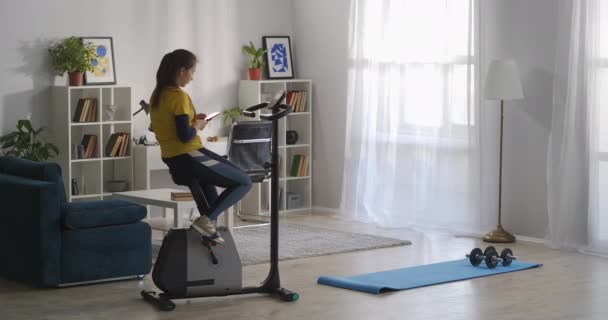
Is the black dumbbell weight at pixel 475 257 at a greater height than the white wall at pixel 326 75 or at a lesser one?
lesser

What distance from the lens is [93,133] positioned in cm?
826

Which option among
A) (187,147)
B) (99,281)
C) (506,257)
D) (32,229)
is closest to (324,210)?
(506,257)

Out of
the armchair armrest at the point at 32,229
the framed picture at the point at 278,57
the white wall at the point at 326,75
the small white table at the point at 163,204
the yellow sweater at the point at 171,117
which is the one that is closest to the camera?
the yellow sweater at the point at 171,117

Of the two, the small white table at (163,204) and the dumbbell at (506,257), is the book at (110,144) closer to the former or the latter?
the small white table at (163,204)

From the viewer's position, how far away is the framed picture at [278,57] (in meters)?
9.41

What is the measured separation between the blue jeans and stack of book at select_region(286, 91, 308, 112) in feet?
12.4

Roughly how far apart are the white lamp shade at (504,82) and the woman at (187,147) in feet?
8.79

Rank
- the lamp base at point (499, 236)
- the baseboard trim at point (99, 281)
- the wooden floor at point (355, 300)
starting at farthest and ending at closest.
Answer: the lamp base at point (499, 236), the baseboard trim at point (99, 281), the wooden floor at point (355, 300)

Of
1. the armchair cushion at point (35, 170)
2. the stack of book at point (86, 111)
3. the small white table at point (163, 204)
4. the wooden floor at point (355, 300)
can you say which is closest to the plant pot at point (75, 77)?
the stack of book at point (86, 111)

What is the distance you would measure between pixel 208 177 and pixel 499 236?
3032 mm

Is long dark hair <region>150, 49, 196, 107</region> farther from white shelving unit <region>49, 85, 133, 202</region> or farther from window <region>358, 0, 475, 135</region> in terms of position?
window <region>358, 0, 475, 135</region>

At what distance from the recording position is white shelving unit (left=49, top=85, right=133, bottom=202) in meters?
7.97

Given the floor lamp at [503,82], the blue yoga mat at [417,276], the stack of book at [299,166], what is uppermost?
the floor lamp at [503,82]

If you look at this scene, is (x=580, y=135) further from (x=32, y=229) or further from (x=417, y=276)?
(x=32, y=229)
